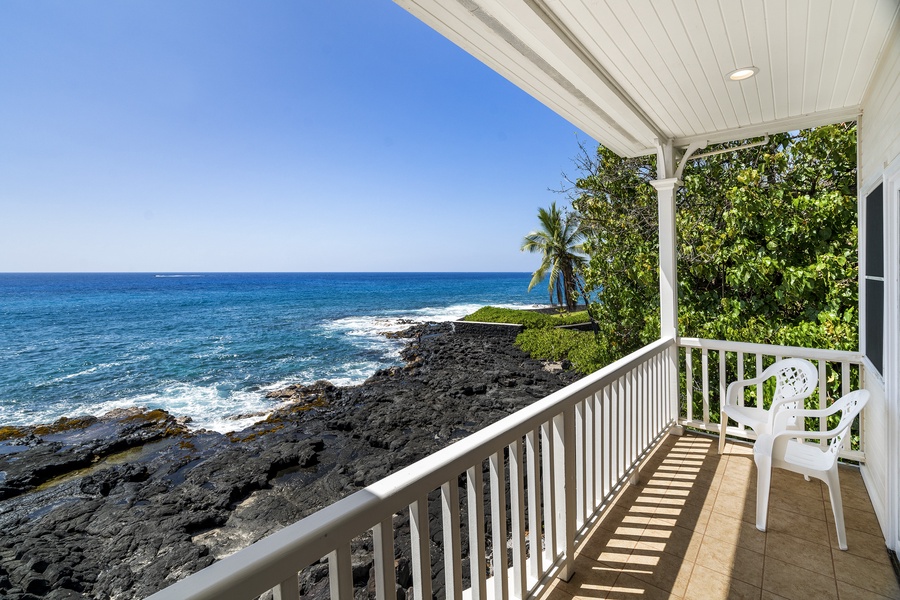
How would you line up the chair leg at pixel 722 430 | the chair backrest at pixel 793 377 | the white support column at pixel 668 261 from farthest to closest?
the white support column at pixel 668 261 → the chair leg at pixel 722 430 → the chair backrest at pixel 793 377

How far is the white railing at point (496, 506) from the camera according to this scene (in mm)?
754

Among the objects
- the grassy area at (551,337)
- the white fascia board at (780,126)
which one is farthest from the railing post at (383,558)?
the grassy area at (551,337)

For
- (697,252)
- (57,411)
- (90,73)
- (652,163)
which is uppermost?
(90,73)

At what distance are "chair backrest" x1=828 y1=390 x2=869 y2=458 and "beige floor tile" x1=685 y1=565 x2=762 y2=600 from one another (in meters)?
0.85

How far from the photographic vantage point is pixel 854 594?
1728 mm

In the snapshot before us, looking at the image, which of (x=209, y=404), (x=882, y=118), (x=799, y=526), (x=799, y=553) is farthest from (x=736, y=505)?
(x=209, y=404)

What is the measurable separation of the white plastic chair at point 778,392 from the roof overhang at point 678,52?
5.64 feet

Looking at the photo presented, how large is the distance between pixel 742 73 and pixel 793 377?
207cm

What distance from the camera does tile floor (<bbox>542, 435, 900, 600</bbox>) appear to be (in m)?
1.78

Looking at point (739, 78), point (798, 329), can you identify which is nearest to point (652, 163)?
point (798, 329)

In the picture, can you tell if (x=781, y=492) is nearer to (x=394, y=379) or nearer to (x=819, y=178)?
(x=819, y=178)

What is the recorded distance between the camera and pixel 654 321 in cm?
494

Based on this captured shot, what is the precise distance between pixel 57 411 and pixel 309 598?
467 inches

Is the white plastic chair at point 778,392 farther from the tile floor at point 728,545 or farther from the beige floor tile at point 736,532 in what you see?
the beige floor tile at point 736,532
